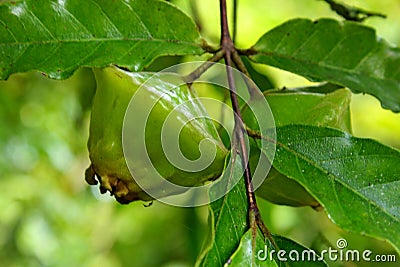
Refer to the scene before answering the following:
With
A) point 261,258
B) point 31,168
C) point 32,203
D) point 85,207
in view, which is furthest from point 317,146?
point 85,207

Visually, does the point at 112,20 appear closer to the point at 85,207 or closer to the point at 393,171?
the point at 393,171

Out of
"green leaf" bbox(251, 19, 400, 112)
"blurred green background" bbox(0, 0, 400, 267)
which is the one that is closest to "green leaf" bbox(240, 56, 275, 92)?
"green leaf" bbox(251, 19, 400, 112)

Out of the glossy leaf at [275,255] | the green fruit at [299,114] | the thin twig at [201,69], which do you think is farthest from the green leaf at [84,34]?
the glossy leaf at [275,255]

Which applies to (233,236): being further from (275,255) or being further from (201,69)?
(201,69)

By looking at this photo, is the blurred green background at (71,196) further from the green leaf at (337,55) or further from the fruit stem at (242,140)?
the fruit stem at (242,140)

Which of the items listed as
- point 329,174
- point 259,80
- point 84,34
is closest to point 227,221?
point 329,174
